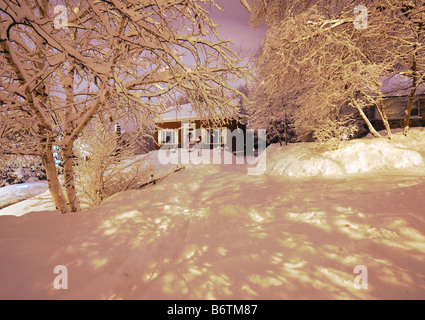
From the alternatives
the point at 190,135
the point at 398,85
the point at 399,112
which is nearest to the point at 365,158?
the point at 398,85

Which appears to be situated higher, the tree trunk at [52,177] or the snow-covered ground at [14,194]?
the tree trunk at [52,177]

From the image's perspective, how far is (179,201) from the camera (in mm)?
5332

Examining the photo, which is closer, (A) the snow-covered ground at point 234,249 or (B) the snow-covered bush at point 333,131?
(A) the snow-covered ground at point 234,249

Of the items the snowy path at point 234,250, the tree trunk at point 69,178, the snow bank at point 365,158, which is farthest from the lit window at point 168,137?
the snowy path at point 234,250

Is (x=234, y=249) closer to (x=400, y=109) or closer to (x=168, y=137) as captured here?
(x=400, y=109)

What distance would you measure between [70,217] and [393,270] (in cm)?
444

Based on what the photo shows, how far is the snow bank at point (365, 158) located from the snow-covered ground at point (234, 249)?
8.58 ft

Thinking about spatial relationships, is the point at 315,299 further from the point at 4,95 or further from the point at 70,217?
the point at 4,95

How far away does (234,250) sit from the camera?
8.80 feet

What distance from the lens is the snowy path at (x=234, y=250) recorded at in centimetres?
191

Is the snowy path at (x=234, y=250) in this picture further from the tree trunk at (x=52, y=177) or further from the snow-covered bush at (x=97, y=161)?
the snow-covered bush at (x=97, y=161)

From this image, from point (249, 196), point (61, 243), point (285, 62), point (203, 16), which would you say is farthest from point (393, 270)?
point (285, 62)

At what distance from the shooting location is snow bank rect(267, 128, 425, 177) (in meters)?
5.96

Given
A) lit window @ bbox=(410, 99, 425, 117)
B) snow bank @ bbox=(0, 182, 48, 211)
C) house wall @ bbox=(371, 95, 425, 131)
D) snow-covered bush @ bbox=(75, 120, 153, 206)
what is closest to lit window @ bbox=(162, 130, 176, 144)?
snow bank @ bbox=(0, 182, 48, 211)
